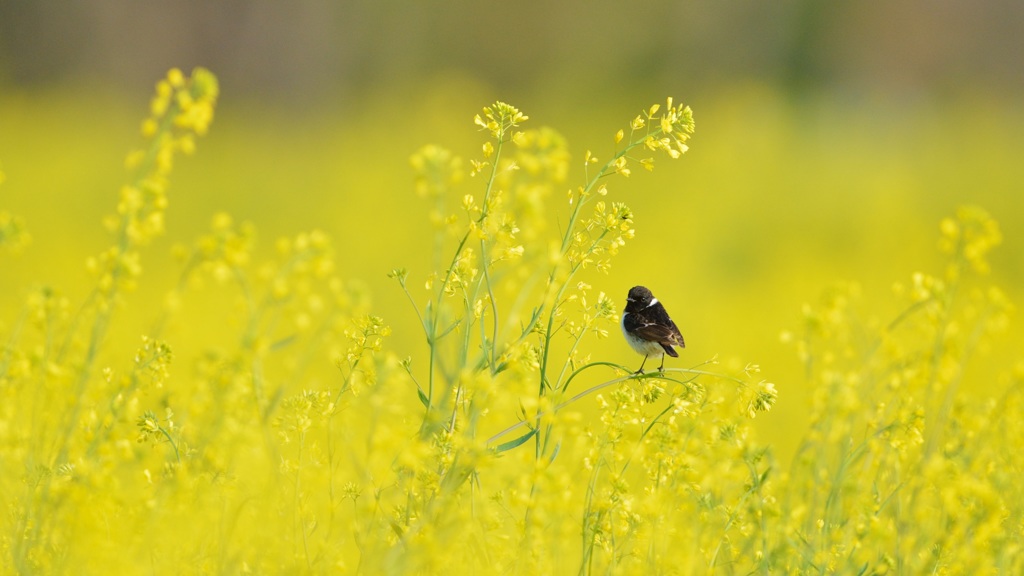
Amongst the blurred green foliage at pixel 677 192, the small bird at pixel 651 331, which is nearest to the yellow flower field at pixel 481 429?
the small bird at pixel 651 331

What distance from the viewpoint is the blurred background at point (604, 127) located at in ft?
32.0

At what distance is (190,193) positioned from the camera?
1228 cm

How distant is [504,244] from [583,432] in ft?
1.62

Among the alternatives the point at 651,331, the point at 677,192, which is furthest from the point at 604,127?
the point at 651,331

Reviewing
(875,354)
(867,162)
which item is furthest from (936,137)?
(875,354)

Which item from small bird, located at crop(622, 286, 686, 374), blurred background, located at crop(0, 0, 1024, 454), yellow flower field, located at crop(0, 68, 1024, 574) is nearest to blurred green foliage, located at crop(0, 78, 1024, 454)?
blurred background, located at crop(0, 0, 1024, 454)

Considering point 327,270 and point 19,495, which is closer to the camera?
point 327,270

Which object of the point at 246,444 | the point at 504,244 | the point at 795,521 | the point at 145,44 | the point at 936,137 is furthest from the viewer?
the point at 145,44

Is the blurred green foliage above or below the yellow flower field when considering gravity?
above

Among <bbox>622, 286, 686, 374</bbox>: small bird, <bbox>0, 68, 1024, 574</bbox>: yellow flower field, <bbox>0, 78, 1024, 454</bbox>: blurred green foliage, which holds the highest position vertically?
<bbox>0, 78, 1024, 454</bbox>: blurred green foliage

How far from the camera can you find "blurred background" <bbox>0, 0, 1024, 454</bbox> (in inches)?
384

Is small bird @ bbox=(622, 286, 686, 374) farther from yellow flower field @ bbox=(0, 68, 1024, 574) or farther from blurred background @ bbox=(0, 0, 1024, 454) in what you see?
blurred background @ bbox=(0, 0, 1024, 454)

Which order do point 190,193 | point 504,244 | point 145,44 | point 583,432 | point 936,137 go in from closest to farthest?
1. point 504,244
2. point 583,432
3. point 190,193
4. point 936,137
5. point 145,44

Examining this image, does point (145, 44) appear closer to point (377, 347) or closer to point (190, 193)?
point (190, 193)
